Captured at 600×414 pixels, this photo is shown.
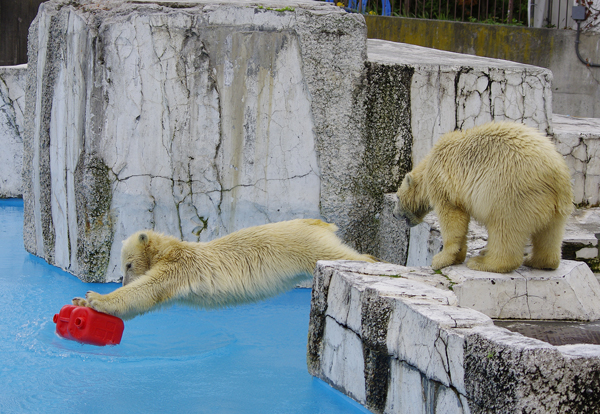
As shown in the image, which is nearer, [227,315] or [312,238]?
[312,238]

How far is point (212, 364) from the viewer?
4.19 m

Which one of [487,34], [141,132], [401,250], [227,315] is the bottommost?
[227,315]

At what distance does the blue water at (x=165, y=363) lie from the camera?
11.9ft

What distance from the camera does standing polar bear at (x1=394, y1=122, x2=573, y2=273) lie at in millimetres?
3492

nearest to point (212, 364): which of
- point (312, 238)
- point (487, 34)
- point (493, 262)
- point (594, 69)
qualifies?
point (312, 238)

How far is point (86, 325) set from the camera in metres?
3.89

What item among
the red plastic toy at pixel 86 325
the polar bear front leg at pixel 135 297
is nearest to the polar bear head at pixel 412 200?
the polar bear front leg at pixel 135 297

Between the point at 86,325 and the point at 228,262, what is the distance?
97 centimetres

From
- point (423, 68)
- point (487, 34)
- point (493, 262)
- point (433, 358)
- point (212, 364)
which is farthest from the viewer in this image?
point (487, 34)

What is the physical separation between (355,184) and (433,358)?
10.3 feet

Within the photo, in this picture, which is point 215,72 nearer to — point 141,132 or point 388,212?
point 141,132

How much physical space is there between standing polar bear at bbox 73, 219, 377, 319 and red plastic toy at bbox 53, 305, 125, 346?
228mm

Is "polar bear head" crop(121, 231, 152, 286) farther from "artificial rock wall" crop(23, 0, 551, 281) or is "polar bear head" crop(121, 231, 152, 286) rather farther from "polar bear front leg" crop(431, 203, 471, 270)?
"polar bear front leg" crop(431, 203, 471, 270)

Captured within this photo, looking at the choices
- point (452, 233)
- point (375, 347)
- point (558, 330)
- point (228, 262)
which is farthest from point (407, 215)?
point (375, 347)
